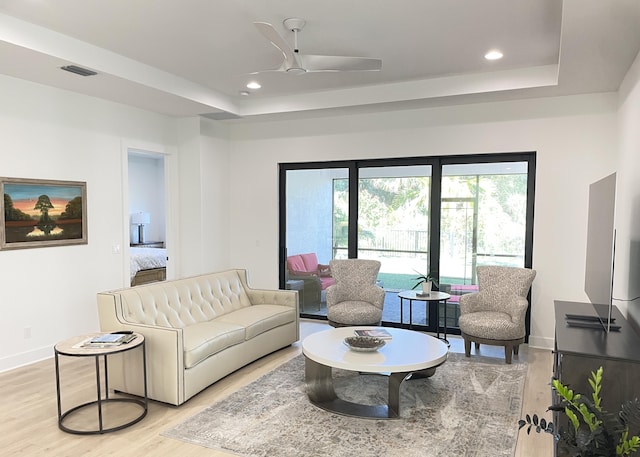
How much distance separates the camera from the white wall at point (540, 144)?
4.79m

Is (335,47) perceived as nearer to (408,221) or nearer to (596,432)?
(408,221)

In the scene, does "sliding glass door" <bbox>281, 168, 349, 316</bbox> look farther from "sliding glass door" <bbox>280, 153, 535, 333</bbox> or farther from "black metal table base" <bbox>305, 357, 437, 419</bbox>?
"black metal table base" <bbox>305, 357, 437, 419</bbox>

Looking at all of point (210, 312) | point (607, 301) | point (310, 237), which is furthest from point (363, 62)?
point (310, 237)

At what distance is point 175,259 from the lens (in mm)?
6285

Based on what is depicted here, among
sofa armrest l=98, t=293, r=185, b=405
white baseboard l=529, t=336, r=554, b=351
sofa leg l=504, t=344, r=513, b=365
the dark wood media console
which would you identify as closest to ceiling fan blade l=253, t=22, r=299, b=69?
sofa armrest l=98, t=293, r=185, b=405

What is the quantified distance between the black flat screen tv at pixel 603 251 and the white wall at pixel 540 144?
49.8 inches

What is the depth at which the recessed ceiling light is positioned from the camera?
409cm

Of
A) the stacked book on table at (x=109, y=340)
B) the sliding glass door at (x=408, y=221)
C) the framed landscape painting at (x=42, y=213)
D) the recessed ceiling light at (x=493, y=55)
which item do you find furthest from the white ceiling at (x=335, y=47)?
the stacked book on table at (x=109, y=340)

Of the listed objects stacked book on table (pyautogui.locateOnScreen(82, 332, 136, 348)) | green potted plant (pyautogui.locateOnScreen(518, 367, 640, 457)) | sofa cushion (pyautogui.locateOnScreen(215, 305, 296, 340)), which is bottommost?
sofa cushion (pyautogui.locateOnScreen(215, 305, 296, 340))

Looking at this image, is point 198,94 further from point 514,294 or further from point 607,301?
point 607,301

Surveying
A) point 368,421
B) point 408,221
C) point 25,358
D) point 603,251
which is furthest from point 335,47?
point 25,358

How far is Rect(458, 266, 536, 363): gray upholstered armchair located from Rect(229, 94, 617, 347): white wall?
1.71 ft

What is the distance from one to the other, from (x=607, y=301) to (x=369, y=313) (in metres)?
2.47

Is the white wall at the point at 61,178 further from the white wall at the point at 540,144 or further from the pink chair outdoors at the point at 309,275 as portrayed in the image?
the white wall at the point at 540,144
